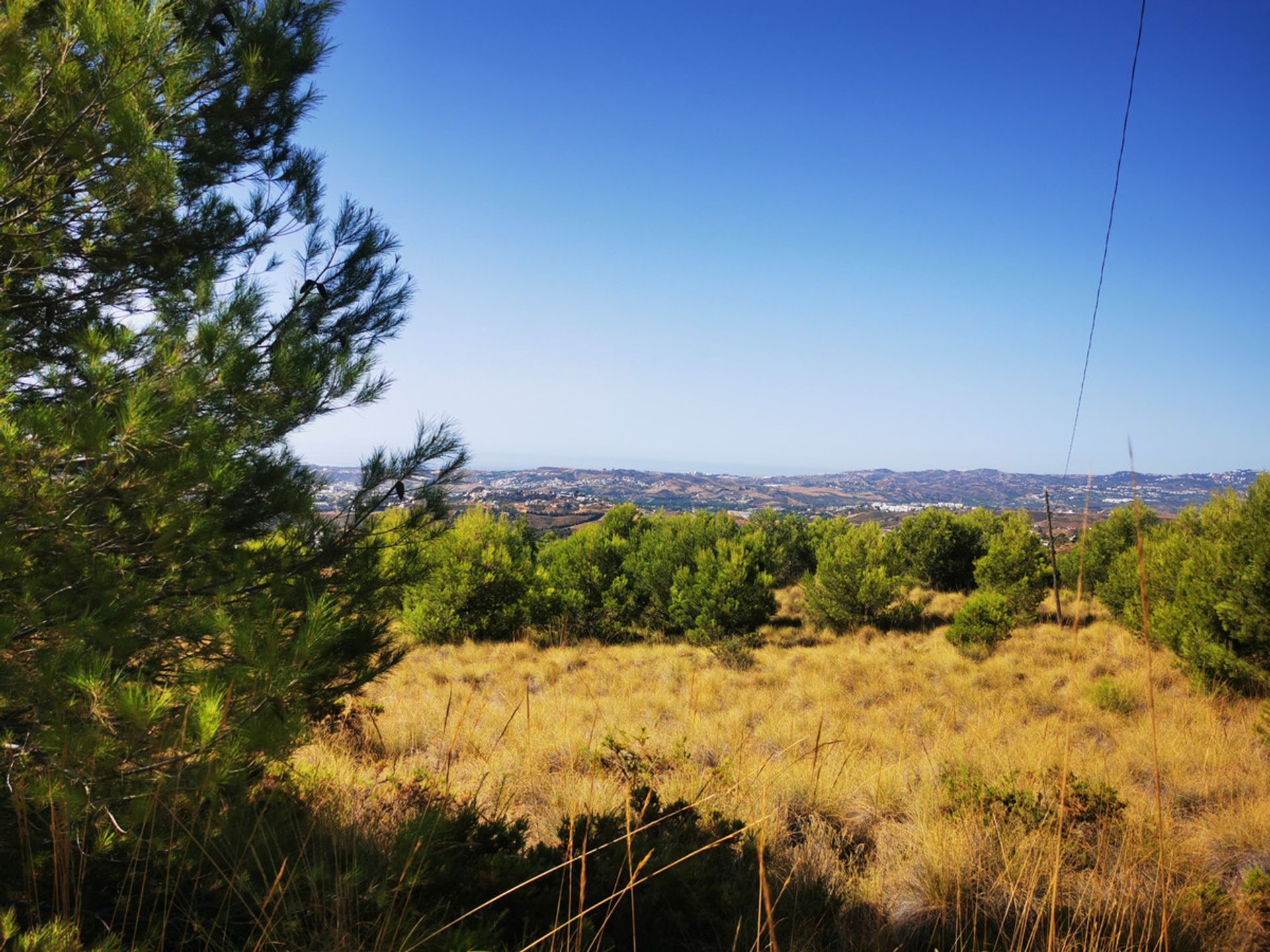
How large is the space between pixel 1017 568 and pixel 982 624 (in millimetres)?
4714

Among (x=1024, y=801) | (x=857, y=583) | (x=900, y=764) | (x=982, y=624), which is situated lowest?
(x=982, y=624)

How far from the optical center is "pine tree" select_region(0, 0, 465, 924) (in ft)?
5.61

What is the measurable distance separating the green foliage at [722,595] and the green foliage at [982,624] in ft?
13.6

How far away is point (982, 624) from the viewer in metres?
12.8

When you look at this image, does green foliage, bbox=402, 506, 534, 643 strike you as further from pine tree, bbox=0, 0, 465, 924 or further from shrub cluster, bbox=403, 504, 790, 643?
pine tree, bbox=0, 0, 465, 924

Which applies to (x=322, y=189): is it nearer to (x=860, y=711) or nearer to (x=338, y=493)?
(x=338, y=493)

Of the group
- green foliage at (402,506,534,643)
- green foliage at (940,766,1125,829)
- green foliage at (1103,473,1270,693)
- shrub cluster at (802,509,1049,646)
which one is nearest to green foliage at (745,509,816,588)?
shrub cluster at (802,509,1049,646)

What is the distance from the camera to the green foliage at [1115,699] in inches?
324

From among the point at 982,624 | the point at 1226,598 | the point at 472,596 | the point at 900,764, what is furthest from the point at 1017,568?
the point at 472,596

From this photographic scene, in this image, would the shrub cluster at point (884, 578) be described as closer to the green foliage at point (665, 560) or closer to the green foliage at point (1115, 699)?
the green foliage at point (665, 560)

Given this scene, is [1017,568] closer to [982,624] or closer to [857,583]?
[857,583]

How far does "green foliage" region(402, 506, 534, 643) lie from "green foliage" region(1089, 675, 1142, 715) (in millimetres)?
10730

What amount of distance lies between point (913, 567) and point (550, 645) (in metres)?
15.2

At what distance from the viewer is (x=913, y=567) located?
75.3ft
